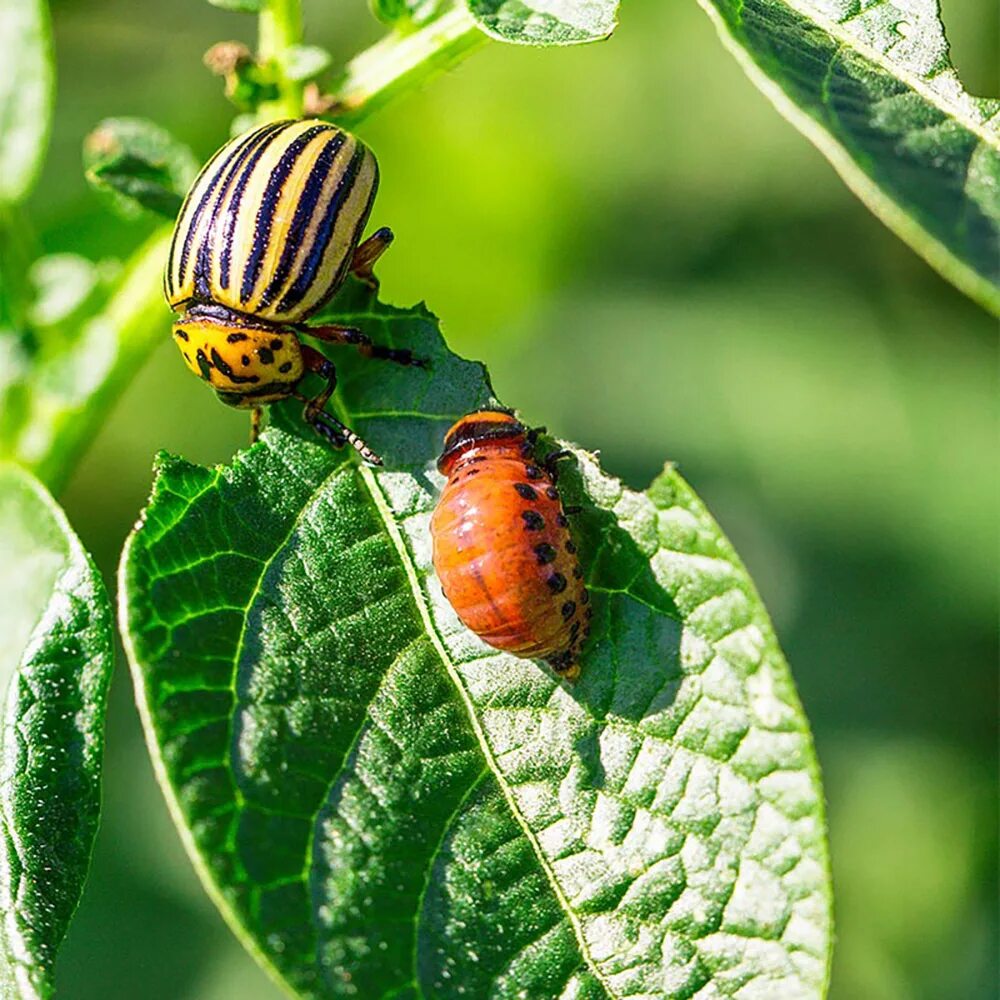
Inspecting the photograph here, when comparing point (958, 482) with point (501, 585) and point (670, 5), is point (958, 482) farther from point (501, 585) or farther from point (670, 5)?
point (501, 585)

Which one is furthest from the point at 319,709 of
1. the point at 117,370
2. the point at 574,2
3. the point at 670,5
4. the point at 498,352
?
the point at 670,5

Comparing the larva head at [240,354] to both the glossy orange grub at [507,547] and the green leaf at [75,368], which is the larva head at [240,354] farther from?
the glossy orange grub at [507,547]

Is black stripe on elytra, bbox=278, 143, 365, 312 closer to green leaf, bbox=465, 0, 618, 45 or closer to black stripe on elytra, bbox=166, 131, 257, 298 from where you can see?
black stripe on elytra, bbox=166, 131, 257, 298

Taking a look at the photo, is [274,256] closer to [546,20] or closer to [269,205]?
[269,205]

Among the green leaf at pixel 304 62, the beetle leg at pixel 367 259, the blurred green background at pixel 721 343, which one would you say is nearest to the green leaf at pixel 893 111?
the green leaf at pixel 304 62

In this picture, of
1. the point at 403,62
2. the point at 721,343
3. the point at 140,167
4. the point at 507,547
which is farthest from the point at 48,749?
the point at 721,343
